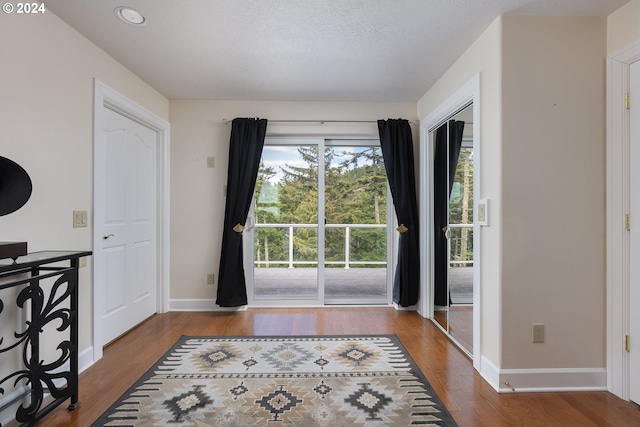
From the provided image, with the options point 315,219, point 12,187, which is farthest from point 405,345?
point 12,187

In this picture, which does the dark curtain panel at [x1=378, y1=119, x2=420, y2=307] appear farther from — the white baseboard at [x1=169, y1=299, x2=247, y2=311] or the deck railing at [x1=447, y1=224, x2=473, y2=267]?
the white baseboard at [x1=169, y1=299, x2=247, y2=311]

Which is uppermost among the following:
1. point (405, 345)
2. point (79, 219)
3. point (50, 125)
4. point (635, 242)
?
point (50, 125)

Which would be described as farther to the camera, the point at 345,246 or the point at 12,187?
the point at 345,246

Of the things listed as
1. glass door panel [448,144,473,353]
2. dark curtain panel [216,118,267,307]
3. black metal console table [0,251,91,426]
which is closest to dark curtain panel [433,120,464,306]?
glass door panel [448,144,473,353]

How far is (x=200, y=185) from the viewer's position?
361 centimetres

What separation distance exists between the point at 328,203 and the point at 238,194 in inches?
41.6

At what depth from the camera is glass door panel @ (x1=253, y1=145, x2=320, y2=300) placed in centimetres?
375

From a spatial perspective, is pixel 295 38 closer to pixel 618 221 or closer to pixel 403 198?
pixel 403 198

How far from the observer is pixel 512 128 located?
2.02m

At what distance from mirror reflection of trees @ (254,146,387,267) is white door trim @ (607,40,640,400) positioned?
2103 mm

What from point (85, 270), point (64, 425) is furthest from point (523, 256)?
point (85, 270)

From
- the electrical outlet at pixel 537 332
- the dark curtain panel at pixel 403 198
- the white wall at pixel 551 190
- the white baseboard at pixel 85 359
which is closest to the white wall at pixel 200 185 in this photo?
the dark curtain panel at pixel 403 198

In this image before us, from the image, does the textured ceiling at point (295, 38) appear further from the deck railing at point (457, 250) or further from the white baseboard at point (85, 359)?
the white baseboard at point (85, 359)

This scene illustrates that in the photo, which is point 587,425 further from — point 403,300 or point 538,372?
point 403,300
